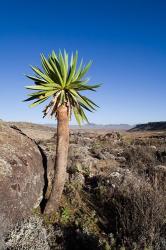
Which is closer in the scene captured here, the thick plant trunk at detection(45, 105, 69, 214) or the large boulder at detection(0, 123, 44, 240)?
the large boulder at detection(0, 123, 44, 240)

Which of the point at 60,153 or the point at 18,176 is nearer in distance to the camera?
the point at 18,176

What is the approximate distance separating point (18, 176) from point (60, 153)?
132cm

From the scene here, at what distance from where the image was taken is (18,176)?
25.0 ft

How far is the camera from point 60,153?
8.28 metres

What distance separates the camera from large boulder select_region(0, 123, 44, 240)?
6984 millimetres

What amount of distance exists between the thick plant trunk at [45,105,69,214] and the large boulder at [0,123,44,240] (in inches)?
17.4

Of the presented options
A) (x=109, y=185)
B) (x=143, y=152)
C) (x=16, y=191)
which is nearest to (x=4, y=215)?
(x=16, y=191)

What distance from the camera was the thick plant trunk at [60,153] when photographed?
820 cm

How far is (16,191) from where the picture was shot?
7348 mm

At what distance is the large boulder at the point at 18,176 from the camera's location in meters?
6.98

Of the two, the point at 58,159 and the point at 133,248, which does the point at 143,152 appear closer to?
the point at 58,159

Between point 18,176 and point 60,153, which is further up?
point 60,153

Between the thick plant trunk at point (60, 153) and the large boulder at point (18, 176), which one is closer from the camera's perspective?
the large boulder at point (18, 176)

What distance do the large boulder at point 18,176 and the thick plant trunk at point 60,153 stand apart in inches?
17.4
